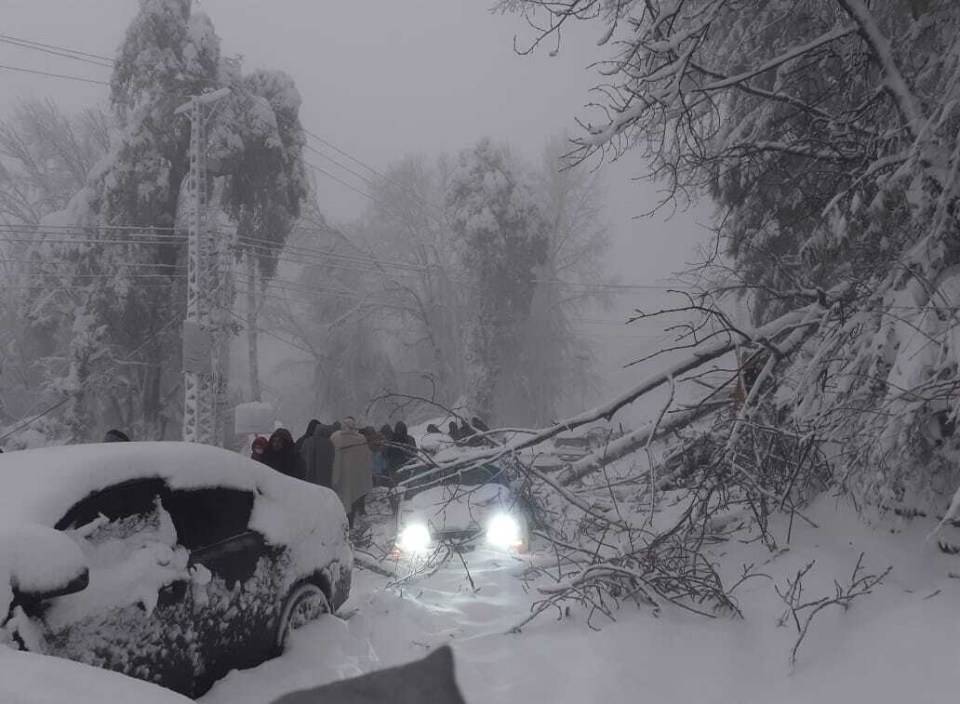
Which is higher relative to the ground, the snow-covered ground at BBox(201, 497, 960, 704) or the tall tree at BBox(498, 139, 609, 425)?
the tall tree at BBox(498, 139, 609, 425)

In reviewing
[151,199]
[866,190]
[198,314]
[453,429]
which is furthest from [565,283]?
[866,190]

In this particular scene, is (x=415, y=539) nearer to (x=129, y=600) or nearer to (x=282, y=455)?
(x=282, y=455)

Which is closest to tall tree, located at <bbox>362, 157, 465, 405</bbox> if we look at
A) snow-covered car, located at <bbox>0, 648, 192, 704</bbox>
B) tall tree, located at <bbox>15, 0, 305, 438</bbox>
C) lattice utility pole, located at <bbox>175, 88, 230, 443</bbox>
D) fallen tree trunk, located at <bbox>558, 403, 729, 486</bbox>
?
tall tree, located at <bbox>15, 0, 305, 438</bbox>

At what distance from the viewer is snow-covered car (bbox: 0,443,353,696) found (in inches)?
116

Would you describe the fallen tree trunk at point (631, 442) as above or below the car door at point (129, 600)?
above

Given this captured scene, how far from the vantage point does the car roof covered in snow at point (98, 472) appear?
326 cm

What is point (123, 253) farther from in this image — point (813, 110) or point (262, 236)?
point (813, 110)

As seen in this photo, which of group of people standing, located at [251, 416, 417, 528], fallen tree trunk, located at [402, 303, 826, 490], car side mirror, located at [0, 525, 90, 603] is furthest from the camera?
group of people standing, located at [251, 416, 417, 528]

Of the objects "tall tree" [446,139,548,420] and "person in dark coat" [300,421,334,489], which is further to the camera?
"tall tree" [446,139,548,420]

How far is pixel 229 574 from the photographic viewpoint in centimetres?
418

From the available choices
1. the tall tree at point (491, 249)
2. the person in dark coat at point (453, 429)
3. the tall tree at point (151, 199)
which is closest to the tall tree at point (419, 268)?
the tall tree at point (491, 249)

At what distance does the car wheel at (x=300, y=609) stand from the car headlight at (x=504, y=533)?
7.26 feet

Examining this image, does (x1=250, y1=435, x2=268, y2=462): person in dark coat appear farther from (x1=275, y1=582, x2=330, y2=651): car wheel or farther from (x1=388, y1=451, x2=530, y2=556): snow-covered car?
(x1=275, y1=582, x2=330, y2=651): car wheel

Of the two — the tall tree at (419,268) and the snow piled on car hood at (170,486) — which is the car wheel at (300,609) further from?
the tall tree at (419,268)
